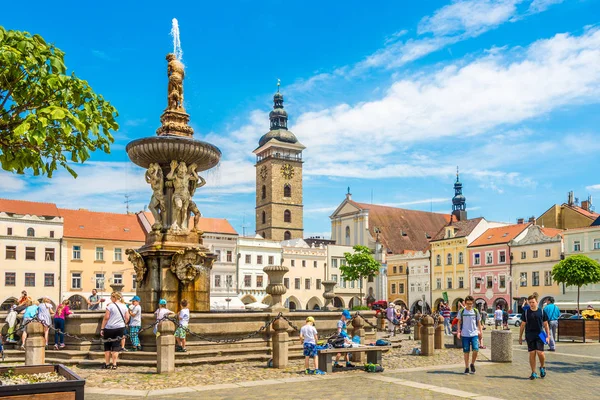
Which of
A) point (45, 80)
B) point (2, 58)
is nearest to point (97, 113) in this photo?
point (45, 80)

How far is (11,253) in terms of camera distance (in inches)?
2046

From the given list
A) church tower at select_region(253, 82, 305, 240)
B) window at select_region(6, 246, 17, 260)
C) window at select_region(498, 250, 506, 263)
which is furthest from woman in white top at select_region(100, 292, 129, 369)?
church tower at select_region(253, 82, 305, 240)

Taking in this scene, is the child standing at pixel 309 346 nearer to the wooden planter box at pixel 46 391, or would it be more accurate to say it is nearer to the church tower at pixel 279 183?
the wooden planter box at pixel 46 391

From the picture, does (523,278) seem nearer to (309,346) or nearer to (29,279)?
(29,279)

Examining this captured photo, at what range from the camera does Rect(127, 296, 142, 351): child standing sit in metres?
14.6

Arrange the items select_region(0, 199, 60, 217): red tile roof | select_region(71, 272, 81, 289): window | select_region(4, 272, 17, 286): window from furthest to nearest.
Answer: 1. select_region(71, 272, 81, 289): window
2. select_region(0, 199, 60, 217): red tile roof
3. select_region(4, 272, 17, 286): window

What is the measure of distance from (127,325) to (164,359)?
2031 mm

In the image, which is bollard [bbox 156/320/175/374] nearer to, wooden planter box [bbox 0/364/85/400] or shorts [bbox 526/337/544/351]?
wooden planter box [bbox 0/364/85/400]

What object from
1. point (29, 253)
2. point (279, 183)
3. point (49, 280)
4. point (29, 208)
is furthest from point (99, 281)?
point (279, 183)

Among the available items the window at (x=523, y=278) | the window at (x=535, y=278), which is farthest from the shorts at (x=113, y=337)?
the window at (x=523, y=278)

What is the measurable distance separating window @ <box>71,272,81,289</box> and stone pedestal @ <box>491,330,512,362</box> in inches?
1816

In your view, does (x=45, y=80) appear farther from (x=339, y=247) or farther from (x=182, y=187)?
(x=339, y=247)

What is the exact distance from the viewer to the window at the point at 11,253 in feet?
170

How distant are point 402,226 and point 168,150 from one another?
71.4m
